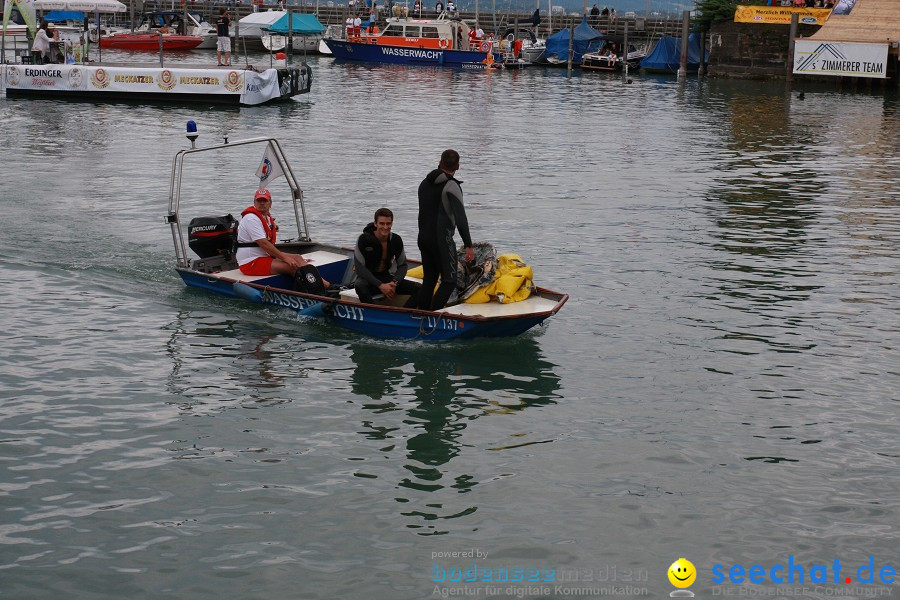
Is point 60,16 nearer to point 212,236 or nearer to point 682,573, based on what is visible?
point 212,236

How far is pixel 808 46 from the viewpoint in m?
51.6

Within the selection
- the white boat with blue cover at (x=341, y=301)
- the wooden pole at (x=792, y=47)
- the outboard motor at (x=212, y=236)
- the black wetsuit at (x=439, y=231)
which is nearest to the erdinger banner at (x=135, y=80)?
the white boat with blue cover at (x=341, y=301)

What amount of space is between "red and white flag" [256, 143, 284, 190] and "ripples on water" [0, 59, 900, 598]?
1832mm

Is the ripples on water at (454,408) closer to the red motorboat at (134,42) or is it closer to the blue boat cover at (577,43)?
the red motorboat at (134,42)

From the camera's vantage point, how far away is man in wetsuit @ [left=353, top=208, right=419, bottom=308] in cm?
1303

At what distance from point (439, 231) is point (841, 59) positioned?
4373 centimetres

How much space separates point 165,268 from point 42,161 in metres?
11.2

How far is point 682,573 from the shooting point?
8297mm

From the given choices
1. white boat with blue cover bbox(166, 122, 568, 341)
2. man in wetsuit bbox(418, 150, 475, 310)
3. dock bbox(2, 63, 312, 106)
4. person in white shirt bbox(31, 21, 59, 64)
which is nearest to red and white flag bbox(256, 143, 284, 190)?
white boat with blue cover bbox(166, 122, 568, 341)

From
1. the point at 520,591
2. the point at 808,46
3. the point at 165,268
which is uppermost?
the point at 808,46

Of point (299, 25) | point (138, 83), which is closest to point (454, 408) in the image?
point (138, 83)

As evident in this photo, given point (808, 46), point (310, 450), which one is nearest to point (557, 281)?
point (310, 450)

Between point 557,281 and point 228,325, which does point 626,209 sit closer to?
point 557,281

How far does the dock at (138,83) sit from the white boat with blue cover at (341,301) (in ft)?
77.0
